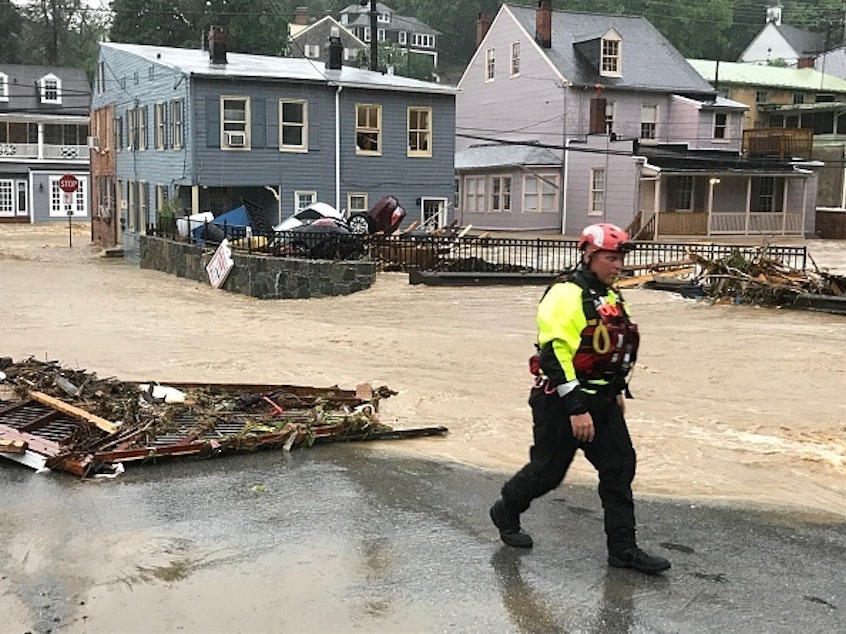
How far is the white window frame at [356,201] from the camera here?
32594mm

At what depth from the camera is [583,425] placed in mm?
4801

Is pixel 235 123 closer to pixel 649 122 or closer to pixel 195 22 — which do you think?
pixel 649 122

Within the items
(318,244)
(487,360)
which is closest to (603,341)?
(487,360)

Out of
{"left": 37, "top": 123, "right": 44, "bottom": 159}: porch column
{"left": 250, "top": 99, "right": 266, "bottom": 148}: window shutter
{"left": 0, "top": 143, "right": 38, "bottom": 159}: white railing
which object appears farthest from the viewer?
{"left": 37, "top": 123, "right": 44, "bottom": 159}: porch column

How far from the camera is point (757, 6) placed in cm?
8875

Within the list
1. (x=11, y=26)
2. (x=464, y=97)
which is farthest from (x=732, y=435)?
(x=11, y=26)

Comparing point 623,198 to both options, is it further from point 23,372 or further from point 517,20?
point 23,372

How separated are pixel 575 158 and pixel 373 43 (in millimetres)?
9544

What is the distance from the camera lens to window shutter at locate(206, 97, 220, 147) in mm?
30062

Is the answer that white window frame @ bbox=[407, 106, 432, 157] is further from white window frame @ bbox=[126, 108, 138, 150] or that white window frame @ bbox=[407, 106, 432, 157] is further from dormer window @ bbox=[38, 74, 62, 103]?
dormer window @ bbox=[38, 74, 62, 103]

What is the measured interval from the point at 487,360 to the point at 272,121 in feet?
66.9

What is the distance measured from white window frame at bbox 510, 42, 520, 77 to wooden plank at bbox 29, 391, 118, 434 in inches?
1514

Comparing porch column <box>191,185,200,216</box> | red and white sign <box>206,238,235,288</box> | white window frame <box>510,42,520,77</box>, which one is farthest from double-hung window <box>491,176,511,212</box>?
red and white sign <box>206,238,235,288</box>

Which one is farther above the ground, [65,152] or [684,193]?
[65,152]
